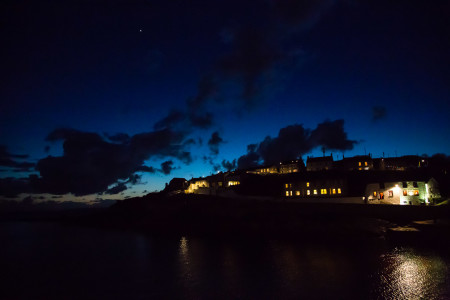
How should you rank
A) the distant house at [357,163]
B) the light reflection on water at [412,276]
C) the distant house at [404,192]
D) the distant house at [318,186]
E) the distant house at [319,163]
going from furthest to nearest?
the distant house at [319,163]
the distant house at [357,163]
the distant house at [318,186]
the distant house at [404,192]
the light reflection on water at [412,276]

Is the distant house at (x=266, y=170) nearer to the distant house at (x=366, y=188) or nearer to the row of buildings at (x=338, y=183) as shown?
the row of buildings at (x=338, y=183)

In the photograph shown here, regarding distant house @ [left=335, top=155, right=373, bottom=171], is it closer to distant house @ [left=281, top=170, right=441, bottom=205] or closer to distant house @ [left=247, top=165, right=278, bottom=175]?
distant house @ [left=281, top=170, right=441, bottom=205]

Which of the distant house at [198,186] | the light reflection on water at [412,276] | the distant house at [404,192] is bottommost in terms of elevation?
the light reflection on water at [412,276]

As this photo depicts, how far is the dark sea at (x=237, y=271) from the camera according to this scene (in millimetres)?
30219

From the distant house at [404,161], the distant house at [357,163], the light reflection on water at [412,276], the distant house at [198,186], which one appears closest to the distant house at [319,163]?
the distant house at [357,163]

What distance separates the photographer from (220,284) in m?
33.0

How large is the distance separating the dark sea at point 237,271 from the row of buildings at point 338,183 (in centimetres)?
1819

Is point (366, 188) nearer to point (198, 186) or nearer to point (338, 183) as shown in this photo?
point (338, 183)

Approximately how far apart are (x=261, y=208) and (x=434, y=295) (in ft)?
158

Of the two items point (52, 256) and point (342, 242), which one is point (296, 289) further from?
point (52, 256)

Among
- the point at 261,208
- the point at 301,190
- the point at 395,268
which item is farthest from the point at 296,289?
the point at 301,190

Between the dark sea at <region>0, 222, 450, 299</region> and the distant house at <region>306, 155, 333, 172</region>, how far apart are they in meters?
→ 57.8

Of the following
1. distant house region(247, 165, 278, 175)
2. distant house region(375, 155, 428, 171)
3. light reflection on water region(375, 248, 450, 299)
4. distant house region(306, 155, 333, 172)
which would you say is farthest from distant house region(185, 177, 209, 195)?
light reflection on water region(375, 248, 450, 299)

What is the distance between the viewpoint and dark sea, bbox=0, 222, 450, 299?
1190 inches
